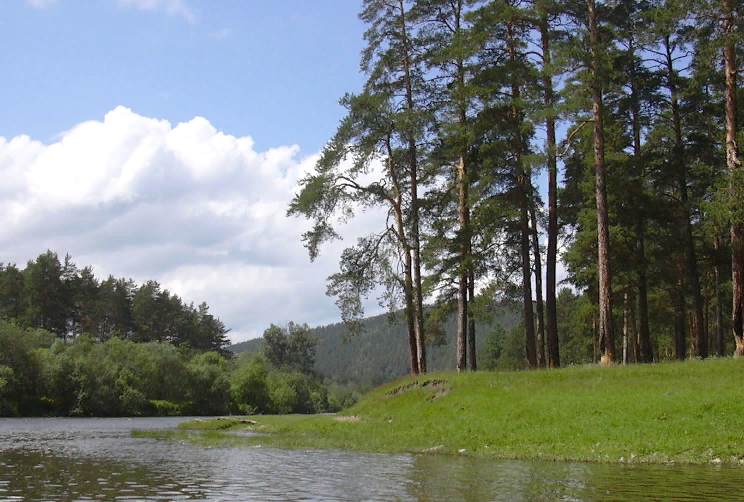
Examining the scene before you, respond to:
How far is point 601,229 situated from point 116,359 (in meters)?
60.2

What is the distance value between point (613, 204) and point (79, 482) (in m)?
30.9

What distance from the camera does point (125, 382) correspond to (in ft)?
226

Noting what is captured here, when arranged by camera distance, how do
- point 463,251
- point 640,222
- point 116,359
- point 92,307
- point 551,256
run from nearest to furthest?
point 551,256, point 463,251, point 640,222, point 116,359, point 92,307

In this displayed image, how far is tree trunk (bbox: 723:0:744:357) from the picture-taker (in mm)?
25969

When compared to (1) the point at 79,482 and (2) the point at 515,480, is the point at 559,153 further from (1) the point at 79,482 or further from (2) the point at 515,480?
(1) the point at 79,482

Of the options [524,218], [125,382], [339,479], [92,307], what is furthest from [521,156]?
[92,307]

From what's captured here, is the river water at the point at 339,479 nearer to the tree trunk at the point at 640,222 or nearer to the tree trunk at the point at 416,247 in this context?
the tree trunk at the point at 416,247

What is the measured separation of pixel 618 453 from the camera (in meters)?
17.0

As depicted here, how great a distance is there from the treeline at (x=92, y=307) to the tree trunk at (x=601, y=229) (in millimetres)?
68712

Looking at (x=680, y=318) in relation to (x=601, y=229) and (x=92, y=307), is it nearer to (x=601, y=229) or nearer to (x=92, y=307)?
(x=601, y=229)

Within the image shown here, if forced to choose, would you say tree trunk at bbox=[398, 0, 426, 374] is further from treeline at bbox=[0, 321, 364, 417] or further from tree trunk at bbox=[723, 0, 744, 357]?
treeline at bbox=[0, 321, 364, 417]

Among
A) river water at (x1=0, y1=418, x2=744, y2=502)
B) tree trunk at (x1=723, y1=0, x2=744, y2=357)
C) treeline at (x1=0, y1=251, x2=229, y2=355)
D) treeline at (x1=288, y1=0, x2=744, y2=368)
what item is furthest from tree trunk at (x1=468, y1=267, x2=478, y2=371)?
treeline at (x1=0, y1=251, x2=229, y2=355)

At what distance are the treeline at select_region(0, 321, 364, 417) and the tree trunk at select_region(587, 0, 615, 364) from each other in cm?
4472

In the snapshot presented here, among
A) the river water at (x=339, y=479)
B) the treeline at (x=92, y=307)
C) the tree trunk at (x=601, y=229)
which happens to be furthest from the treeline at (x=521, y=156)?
the treeline at (x=92, y=307)
